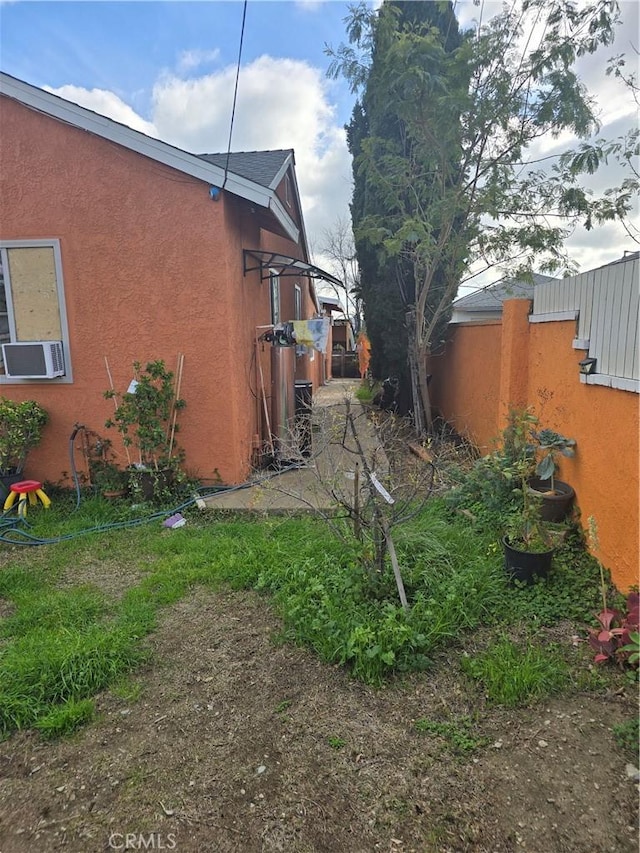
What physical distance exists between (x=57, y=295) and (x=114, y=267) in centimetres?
75

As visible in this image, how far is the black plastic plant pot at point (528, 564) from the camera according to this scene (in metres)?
3.12

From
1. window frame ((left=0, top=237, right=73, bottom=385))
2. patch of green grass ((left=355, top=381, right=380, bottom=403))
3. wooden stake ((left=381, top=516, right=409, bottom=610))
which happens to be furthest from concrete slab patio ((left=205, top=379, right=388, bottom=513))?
patch of green grass ((left=355, top=381, right=380, bottom=403))

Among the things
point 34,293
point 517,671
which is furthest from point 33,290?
point 517,671

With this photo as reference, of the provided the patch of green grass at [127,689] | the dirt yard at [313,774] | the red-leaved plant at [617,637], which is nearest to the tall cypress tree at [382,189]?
the red-leaved plant at [617,637]

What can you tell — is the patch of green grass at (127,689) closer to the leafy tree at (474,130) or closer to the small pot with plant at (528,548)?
the small pot with plant at (528,548)

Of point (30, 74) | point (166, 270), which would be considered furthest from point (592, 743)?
point (30, 74)

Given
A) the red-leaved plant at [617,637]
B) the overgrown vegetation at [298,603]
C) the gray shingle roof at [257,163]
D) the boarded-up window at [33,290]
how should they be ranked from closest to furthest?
1. the red-leaved plant at [617,637]
2. the overgrown vegetation at [298,603]
3. the boarded-up window at [33,290]
4. the gray shingle roof at [257,163]

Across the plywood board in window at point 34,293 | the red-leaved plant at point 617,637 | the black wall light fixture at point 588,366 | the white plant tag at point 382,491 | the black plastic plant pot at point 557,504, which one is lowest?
the red-leaved plant at point 617,637

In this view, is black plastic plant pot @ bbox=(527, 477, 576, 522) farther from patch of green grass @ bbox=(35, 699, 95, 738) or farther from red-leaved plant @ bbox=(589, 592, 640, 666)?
patch of green grass @ bbox=(35, 699, 95, 738)

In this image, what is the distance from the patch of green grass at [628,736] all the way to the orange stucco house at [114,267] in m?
4.28

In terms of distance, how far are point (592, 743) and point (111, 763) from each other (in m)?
2.13

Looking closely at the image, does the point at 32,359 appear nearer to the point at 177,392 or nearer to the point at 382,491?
the point at 177,392

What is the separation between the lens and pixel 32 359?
16.9ft

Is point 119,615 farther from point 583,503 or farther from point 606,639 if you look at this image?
point 583,503
